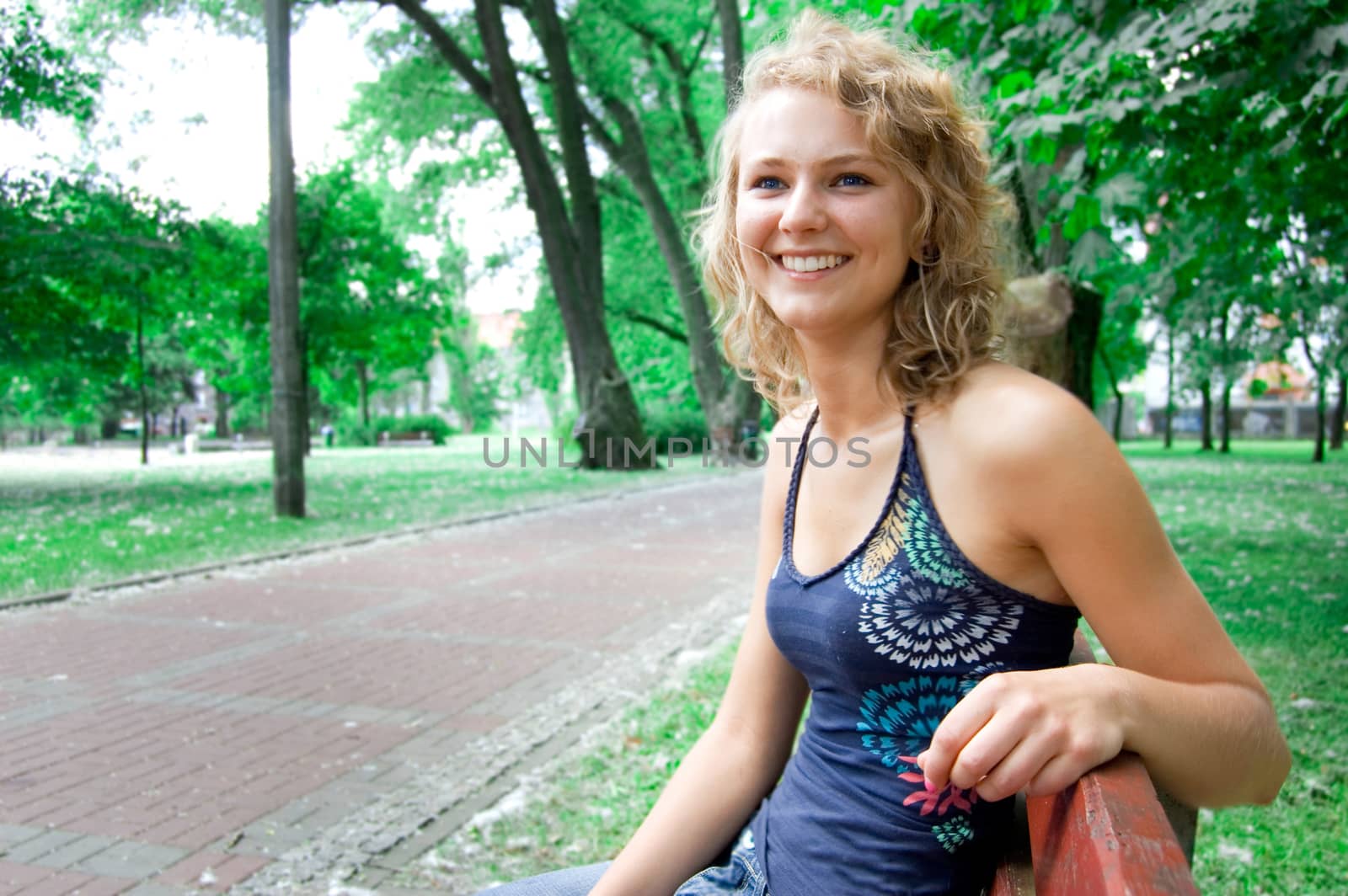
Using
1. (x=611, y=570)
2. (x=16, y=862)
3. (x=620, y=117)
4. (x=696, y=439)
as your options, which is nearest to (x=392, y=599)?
(x=611, y=570)

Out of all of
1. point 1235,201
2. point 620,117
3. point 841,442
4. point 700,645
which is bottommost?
point 700,645

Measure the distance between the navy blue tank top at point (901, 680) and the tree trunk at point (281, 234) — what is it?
12.2m

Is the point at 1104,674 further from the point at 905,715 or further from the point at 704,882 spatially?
the point at 704,882

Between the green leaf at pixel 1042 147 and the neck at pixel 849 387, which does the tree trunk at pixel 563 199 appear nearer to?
the green leaf at pixel 1042 147

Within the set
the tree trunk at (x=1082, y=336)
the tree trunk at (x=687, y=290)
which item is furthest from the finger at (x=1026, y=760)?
the tree trunk at (x=687, y=290)

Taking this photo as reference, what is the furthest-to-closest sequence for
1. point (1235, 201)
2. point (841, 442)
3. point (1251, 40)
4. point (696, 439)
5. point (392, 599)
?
1. point (696, 439)
2. point (392, 599)
3. point (1235, 201)
4. point (1251, 40)
5. point (841, 442)

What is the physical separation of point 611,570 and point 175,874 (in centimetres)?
658

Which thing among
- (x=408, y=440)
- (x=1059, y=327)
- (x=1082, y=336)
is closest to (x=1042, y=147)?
(x=1059, y=327)

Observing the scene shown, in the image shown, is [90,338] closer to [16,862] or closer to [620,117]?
[620,117]

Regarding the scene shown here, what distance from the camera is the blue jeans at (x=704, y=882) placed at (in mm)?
1551

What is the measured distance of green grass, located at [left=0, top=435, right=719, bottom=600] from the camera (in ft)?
31.5

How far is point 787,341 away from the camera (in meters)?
1.85

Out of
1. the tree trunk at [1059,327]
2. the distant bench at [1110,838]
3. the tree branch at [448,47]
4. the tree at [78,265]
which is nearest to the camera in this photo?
the distant bench at [1110,838]

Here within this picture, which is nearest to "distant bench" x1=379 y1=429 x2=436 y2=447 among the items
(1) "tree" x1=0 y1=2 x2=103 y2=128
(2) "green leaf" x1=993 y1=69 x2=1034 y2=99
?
(1) "tree" x1=0 y1=2 x2=103 y2=128
